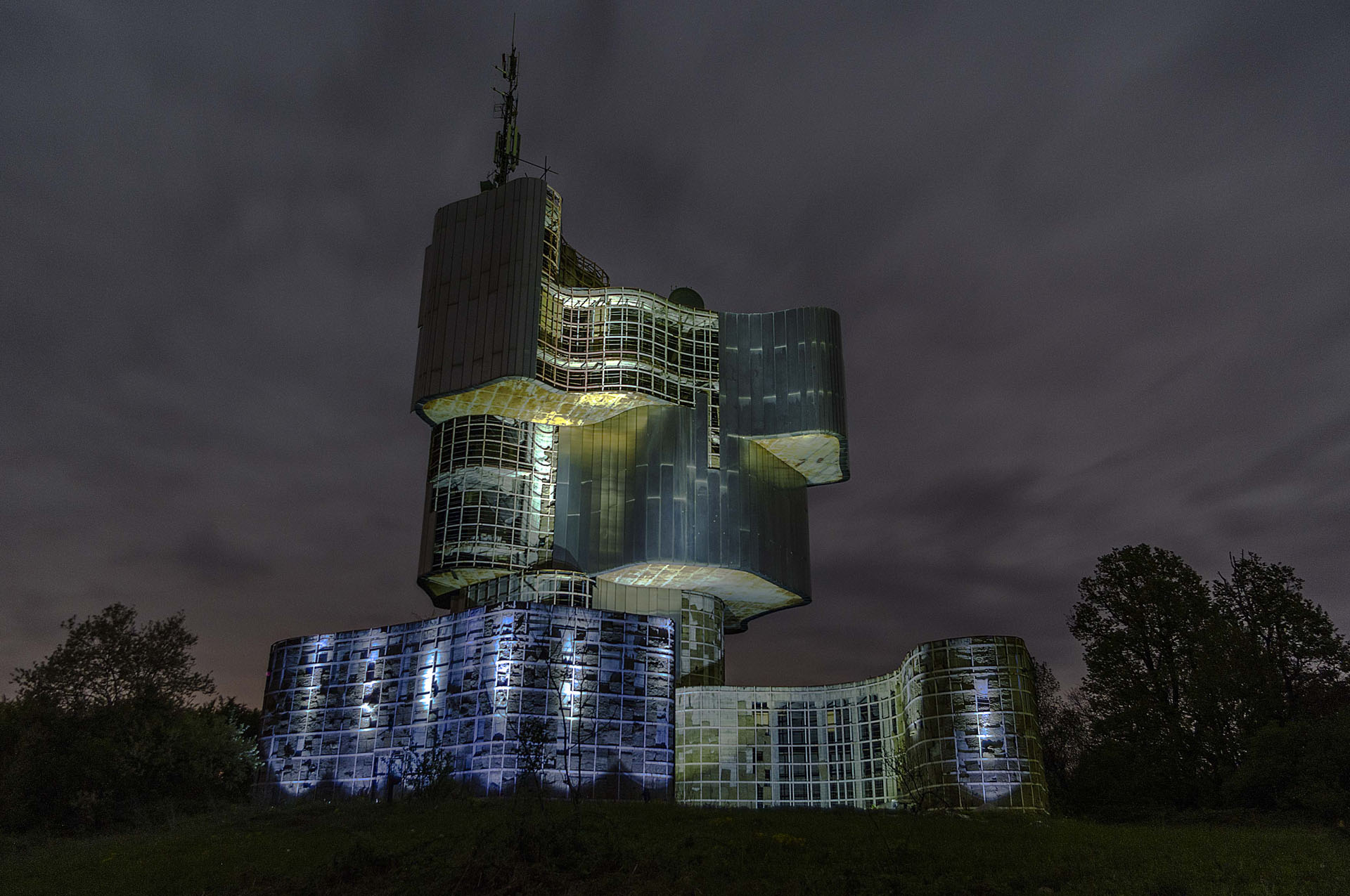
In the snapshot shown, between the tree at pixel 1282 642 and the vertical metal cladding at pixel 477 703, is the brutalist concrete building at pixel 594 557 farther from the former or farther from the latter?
the tree at pixel 1282 642

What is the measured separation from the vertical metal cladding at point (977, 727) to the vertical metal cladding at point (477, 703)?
1726cm

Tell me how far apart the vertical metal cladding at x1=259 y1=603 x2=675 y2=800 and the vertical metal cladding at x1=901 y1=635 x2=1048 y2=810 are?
17264 millimetres

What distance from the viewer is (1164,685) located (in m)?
48.2

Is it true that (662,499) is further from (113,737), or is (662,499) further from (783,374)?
(113,737)

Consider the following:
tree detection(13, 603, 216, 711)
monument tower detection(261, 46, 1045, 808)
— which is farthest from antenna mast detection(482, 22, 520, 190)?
tree detection(13, 603, 216, 711)

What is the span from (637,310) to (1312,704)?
43.9 m

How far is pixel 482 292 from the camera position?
2400 inches

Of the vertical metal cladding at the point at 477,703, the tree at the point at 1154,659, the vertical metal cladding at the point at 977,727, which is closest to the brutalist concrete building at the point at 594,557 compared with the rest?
the vertical metal cladding at the point at 477,703

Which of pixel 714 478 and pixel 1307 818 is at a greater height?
pixel 714 478

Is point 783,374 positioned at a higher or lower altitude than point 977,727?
higher

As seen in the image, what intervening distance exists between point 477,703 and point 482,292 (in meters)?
26.6

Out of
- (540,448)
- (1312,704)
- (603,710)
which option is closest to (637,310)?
(540,448)

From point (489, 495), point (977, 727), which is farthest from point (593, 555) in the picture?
point (977, 727)

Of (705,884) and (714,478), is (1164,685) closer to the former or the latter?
(714,478)
